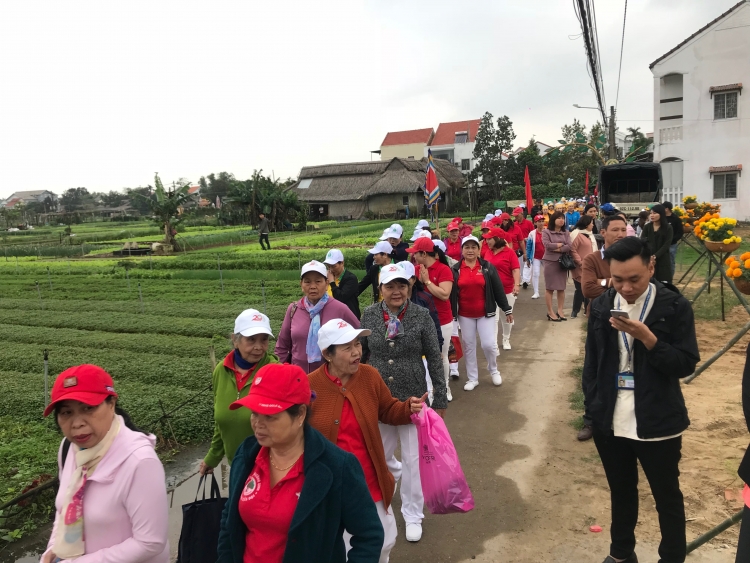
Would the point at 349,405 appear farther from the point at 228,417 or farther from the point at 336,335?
the point at 228,417

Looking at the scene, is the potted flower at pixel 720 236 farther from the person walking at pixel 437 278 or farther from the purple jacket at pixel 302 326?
the purple jacket at pixel 302 326

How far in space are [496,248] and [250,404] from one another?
6.11 m

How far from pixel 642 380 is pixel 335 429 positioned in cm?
168

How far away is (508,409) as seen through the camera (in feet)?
20.0

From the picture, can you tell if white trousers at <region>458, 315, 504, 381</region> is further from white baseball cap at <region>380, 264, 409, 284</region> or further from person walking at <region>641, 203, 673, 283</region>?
person walking at <region>641, 203, 673, 283</region>

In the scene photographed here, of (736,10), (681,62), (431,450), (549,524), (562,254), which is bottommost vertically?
(549,524)

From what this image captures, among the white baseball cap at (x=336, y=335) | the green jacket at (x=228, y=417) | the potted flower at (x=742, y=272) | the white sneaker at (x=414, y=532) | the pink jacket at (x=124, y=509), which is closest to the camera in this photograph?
the pink jacket at (x=124, y=509)

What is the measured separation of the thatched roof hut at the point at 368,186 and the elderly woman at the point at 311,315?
40.6m

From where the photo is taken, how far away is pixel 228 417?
319cm

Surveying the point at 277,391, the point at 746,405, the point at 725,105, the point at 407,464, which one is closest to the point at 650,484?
the point at 746,405

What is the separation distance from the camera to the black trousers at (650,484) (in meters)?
2.94

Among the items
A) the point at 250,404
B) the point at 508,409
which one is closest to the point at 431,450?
the point at 250,404

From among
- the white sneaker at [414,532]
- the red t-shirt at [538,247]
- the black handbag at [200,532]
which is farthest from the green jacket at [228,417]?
the red t-shirt at [538,247]

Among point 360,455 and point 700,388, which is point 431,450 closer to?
point 360,455
